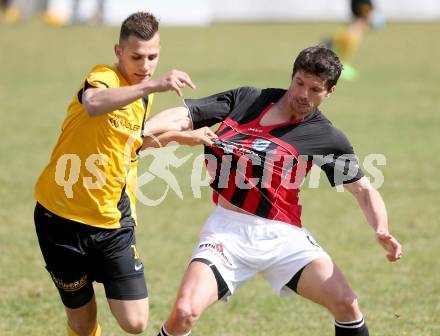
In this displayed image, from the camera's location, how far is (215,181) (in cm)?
516

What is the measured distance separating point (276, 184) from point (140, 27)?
114cm

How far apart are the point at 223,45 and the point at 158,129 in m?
19.4

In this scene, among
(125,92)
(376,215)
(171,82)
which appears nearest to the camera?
(171,82)

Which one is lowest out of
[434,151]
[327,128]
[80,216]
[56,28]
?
[56,28]

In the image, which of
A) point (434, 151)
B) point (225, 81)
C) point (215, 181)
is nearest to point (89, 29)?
point (225, 81)

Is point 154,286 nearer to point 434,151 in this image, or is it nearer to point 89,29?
point 434,151

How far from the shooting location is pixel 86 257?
16.1 feet

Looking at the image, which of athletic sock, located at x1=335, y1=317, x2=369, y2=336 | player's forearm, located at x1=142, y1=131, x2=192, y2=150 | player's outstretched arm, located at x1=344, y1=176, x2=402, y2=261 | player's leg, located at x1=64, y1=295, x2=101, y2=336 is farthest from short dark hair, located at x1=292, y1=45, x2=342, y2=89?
player's leg, located at x1=64, y1=295, x2=101, y2=336

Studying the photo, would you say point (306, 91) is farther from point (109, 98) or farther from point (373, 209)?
point (109, 98)

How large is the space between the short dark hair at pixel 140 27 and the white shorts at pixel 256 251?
3.63ft

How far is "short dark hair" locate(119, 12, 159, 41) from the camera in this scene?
477 centimetres

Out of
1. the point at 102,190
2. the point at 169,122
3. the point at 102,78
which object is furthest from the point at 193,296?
the point at 102,78

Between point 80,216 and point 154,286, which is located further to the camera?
point 154,286

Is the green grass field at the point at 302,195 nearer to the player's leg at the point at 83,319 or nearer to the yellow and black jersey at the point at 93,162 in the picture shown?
the player's leg at the point at 83,319
